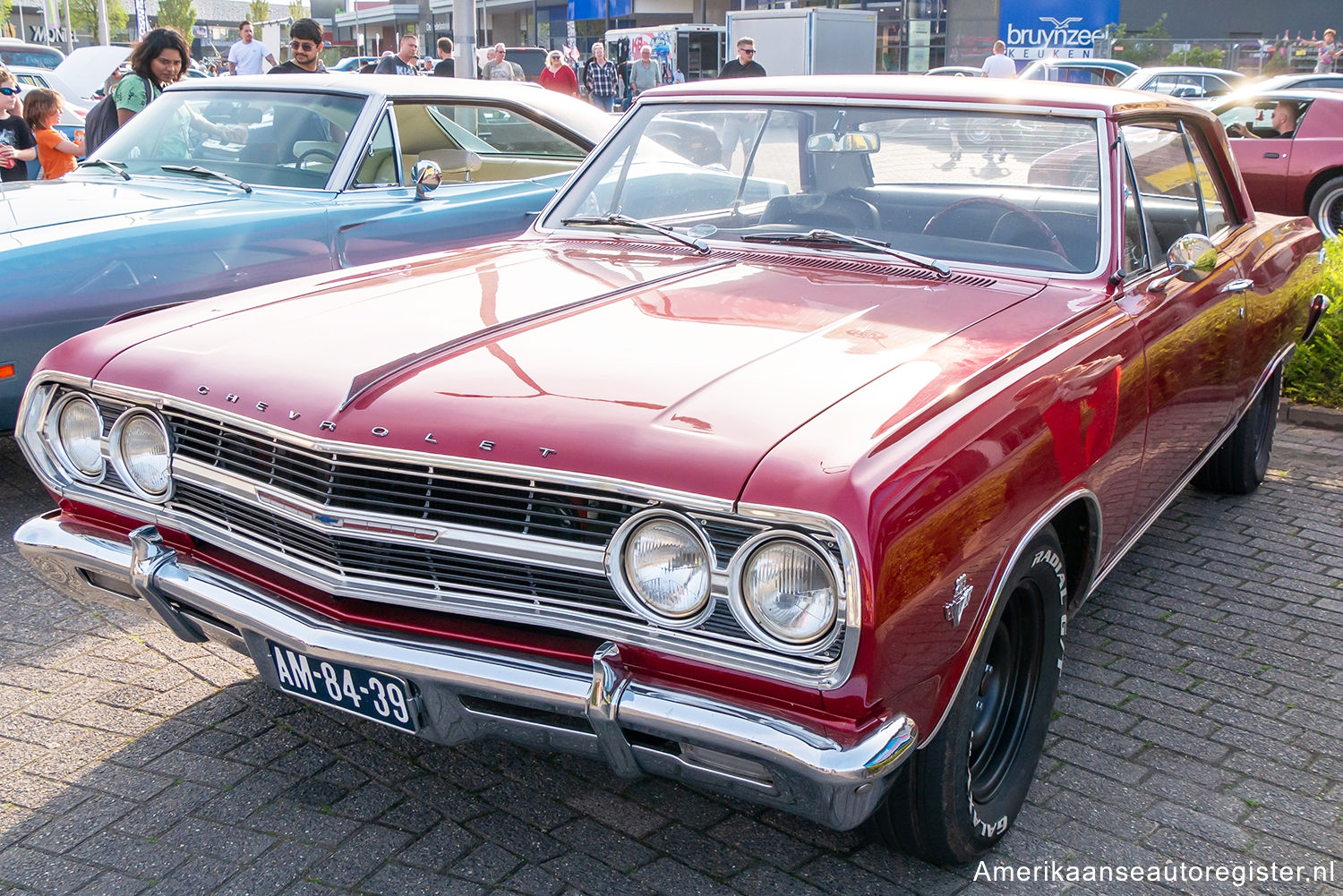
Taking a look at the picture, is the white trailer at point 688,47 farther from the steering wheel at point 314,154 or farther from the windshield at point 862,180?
the windshield at point 862,180

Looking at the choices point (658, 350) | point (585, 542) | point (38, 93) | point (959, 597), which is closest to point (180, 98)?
point (38, 93)

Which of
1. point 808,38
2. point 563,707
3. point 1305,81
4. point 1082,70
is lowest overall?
point 563,707

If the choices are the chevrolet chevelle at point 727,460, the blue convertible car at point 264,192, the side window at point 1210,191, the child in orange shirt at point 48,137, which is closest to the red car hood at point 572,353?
the chevrolet chevelle at point 727,460

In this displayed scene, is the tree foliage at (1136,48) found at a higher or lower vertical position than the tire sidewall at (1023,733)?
higher

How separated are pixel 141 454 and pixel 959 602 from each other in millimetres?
1864

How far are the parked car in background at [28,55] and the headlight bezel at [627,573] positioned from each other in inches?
721

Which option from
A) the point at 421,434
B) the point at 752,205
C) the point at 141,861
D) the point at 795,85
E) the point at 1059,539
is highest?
the point at 795,85

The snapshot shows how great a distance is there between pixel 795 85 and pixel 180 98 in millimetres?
3687

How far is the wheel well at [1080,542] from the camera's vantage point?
2941mm

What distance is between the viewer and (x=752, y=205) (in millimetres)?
3762

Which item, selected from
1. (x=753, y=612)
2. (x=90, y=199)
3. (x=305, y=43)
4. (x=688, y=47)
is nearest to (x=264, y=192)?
(x=90, y=199)

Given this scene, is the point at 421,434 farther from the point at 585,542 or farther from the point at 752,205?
the point at 752,205

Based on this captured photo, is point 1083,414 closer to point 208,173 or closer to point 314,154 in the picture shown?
point 314,154

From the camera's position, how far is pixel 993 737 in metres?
2.79
